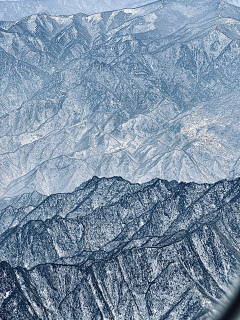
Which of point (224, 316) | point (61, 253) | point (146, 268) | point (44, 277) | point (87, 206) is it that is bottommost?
point (224, 316)

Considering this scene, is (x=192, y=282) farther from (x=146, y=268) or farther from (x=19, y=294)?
(x=19, y=294)

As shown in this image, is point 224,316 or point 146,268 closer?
point 224,316

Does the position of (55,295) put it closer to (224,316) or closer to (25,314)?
(25,314)

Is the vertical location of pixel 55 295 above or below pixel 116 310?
above

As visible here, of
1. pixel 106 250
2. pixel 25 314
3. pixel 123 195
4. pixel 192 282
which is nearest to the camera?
pixel 25 314

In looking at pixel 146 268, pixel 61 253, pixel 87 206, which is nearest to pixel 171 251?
pixel 146 268

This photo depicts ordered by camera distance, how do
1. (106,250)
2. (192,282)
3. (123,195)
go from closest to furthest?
(192,282) → (106,250) → (123,195)
